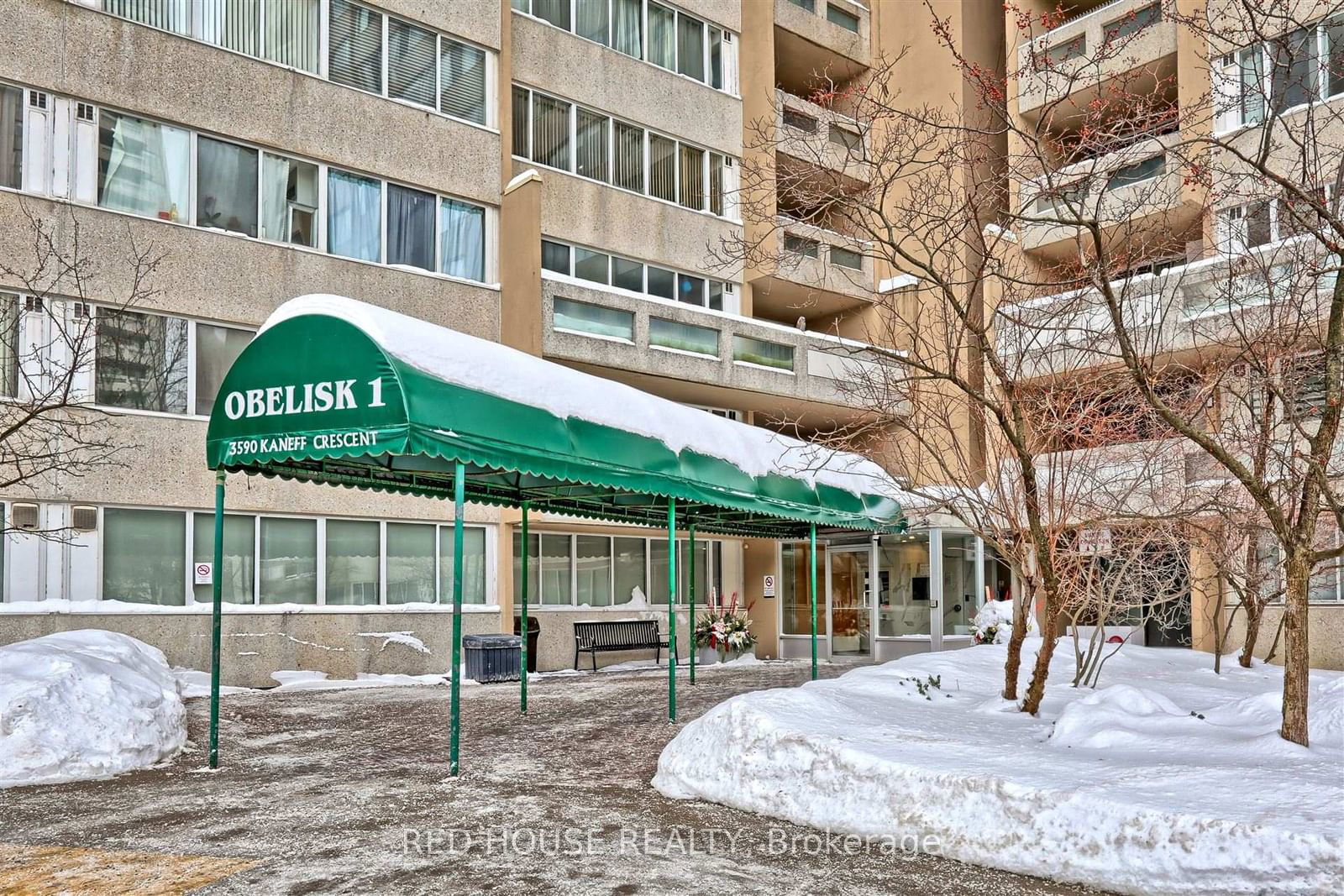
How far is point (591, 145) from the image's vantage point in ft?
86.3

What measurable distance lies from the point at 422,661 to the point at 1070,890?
16.6m

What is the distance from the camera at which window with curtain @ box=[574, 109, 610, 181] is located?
26016 millimetres

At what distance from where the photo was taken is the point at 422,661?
21.3 m

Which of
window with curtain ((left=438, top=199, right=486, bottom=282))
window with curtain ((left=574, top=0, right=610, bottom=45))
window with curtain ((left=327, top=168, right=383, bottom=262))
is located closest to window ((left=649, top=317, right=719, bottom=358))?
window with curtain ((left=438, top=199, right=486, bottom=282))

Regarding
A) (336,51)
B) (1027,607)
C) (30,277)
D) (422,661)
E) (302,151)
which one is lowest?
(422,661)

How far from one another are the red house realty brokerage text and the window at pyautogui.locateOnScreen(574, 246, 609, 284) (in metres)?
19.3

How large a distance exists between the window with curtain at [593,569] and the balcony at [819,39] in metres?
14.8

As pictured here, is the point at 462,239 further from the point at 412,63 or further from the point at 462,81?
the point at 412,63

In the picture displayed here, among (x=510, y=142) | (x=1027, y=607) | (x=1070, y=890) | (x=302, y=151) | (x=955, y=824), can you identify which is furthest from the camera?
(x=510, y=142)

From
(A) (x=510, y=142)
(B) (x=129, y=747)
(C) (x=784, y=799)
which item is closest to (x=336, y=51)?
(A) (x=510, y=142)

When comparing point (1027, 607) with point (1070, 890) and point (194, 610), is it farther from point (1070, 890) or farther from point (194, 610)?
point (194, 610)

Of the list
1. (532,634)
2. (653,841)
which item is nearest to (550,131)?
(532,634)

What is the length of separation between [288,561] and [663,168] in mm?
13312

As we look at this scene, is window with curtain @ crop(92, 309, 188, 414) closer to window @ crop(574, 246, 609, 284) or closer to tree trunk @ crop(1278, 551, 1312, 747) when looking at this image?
window @ crop(574, 246, 609, 284)
